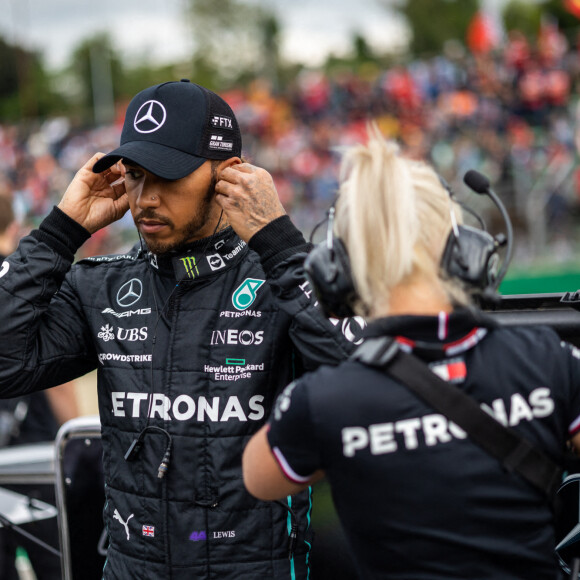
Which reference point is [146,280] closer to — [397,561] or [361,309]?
[361,309]

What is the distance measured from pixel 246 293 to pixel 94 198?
0.54m

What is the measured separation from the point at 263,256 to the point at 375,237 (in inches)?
19.8

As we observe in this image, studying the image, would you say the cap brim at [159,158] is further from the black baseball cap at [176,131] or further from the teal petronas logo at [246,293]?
the teal petronas logo at [246,293]

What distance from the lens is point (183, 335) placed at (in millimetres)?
1836

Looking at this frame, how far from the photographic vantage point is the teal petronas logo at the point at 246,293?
1863 mm

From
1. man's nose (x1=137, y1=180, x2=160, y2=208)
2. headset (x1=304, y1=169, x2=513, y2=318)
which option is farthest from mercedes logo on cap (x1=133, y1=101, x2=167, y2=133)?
headset (x1=304, y1=169, x2=513, y2=318)

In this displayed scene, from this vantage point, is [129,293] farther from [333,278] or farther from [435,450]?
[435,450]

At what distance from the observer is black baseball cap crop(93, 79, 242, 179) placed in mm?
1833

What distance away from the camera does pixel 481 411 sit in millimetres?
1249

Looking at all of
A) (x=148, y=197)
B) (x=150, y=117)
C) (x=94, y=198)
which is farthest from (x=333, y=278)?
(x=94, y=198)

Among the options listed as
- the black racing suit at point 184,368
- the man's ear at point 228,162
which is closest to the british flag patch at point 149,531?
the black racing suit at point 184,368

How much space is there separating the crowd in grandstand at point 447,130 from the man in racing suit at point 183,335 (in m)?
3.25

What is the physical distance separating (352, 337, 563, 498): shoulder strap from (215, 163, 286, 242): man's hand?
609 mm

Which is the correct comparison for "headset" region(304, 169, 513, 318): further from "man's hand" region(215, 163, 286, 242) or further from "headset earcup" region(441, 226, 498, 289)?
"man's hand" region(215, 163, 286, 242)
